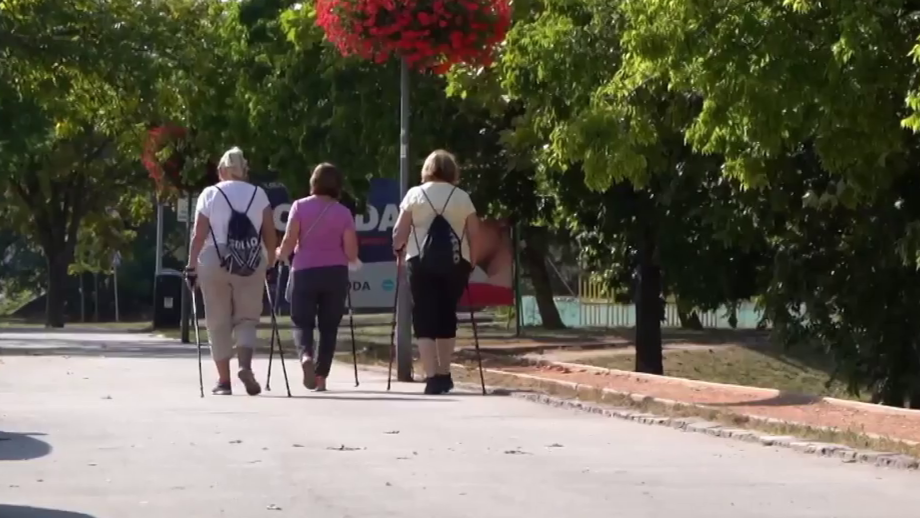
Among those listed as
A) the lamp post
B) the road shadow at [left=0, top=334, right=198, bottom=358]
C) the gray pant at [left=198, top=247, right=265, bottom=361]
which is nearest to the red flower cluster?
the lamp post

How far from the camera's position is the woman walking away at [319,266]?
48.0 ft

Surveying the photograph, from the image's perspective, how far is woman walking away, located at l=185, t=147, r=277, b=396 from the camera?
45.4 ft

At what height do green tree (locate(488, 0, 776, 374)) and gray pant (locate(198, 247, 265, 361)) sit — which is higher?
green tree (locate(488, 0, 776, 374))

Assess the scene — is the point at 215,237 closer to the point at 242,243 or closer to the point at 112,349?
the point at 242,243

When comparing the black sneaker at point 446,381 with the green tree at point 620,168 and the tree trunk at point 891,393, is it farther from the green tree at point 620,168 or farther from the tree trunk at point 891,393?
the tree trunk at point 891,393

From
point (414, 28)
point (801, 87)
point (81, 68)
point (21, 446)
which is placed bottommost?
point (21, 446)

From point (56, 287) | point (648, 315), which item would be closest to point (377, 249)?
point (648, 315)

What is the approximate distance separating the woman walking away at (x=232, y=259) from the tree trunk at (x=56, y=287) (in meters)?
39.7

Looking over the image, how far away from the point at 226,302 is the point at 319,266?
0.95m

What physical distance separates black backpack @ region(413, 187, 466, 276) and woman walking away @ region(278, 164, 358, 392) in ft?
2.55

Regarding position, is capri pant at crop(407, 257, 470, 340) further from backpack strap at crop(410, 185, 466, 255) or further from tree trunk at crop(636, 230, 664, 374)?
tree trunk at crop(636, 230, 664, 374)

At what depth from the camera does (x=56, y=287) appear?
55.8 m

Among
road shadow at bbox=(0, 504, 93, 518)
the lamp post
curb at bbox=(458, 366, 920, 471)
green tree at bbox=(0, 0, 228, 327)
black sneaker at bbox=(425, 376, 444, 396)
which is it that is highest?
green tree at bbox=(0, 0, 228, 327)

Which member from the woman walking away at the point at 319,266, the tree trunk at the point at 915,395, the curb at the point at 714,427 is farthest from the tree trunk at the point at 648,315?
the woman walking away at the point at 319,266
